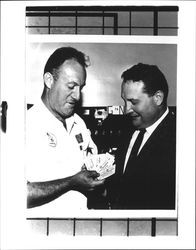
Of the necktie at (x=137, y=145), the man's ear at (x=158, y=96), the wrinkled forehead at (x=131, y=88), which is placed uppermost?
the wrinkled forehead at (x=131, y=88)

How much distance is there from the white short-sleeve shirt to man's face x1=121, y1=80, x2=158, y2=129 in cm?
19

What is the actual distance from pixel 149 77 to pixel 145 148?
28cm

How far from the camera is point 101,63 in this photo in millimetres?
1813

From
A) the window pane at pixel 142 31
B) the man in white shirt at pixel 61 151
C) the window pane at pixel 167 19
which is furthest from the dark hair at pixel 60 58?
the window pane at pixel 167 19

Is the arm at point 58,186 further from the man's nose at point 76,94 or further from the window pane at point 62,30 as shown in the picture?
the window pane at point 62,30

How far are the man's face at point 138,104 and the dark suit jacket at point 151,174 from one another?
0.18ft

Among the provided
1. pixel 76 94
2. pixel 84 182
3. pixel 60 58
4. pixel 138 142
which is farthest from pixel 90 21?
pixel 84 182

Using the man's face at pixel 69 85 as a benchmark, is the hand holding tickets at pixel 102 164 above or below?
below

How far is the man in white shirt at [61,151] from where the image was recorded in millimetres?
1817

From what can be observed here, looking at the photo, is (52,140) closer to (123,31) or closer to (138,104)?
(138,104)

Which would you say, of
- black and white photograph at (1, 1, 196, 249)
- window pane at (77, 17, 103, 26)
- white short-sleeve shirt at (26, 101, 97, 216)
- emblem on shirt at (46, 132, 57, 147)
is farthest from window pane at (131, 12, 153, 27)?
emblem on shirt at (46, 132, 57, 147)

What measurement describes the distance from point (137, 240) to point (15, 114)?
0.69 metres

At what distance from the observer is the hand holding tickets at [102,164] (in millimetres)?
1816

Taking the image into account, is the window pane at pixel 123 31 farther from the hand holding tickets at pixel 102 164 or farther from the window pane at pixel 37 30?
the hand holding tickets at pixel 102 164
